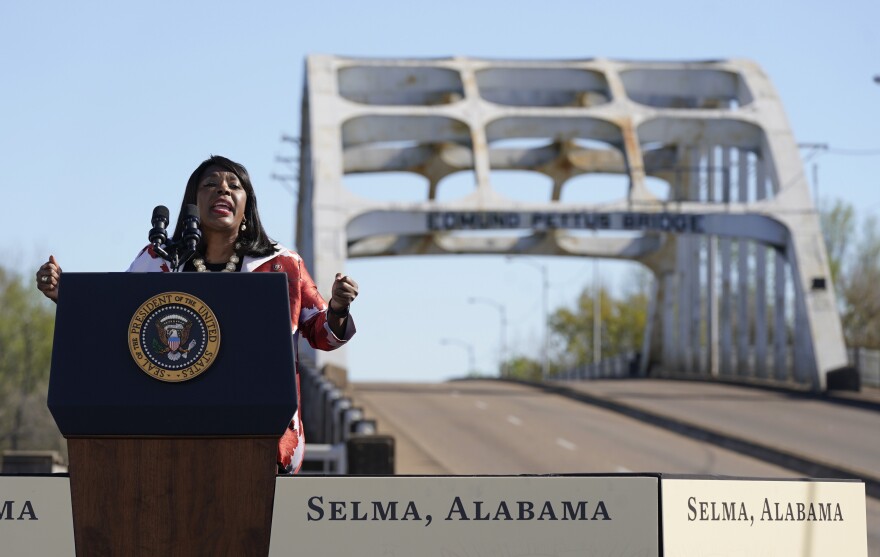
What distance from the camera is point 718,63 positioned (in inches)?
2270

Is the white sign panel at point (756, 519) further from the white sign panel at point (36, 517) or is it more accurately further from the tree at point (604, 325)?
the tree at point (604, 325)

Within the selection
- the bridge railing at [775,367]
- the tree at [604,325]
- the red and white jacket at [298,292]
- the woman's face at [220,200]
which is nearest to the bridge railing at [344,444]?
the red and white jacket at [298,292]

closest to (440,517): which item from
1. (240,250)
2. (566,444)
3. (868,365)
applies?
(240,250)

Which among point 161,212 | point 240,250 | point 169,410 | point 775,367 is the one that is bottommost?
point 775,367

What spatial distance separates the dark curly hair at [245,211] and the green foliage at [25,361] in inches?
2659

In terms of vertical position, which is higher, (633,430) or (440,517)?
(440,517)

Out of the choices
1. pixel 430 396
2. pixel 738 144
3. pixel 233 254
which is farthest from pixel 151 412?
pixel 738 144

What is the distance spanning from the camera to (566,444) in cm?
→ 3042

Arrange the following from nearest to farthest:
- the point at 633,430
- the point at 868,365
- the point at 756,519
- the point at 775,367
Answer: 1. the point at 756,519
2. the point at 633,430
3. the point at 868,365
4. the point at 775,367

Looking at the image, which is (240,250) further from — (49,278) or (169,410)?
(169,410)

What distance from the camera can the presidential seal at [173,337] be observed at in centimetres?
398

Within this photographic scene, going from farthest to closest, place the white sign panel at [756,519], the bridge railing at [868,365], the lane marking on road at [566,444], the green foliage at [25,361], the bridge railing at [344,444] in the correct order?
the green foliage at [25,361], the bridge railing at [868,365], the lane marking on road at [566,444], the bridge railing at [344,444], the white sign panel at [756,519]

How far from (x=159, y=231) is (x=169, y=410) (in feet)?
3.14

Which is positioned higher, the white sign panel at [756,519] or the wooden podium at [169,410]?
the wooden podium at [169,410]
